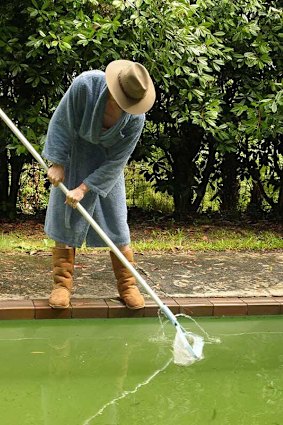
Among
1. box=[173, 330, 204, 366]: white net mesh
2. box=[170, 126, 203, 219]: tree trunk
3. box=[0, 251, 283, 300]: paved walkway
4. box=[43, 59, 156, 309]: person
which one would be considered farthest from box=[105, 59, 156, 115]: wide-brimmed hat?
box=[170, 126, 203, 219]: tree trunk

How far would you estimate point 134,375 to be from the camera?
330 centimetres

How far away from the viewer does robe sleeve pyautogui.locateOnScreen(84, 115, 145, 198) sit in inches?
148

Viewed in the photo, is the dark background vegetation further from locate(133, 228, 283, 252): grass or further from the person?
the person

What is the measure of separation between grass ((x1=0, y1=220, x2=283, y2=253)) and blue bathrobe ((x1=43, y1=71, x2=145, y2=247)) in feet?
4.65

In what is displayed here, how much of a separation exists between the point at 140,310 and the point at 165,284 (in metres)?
0.49

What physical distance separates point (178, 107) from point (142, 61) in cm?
58

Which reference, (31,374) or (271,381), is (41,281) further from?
(271,381)

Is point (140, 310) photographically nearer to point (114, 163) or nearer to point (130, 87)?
point (114, 163)

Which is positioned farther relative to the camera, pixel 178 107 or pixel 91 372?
pixel 178 107

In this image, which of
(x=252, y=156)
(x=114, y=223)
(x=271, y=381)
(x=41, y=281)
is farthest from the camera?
(x=252, y=156)

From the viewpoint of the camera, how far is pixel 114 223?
4.05 metres

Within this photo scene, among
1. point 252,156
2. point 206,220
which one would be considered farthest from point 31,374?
point 252,156

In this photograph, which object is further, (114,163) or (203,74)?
(203,74)

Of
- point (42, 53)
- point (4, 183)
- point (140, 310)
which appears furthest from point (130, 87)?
point (4, 183)
